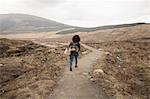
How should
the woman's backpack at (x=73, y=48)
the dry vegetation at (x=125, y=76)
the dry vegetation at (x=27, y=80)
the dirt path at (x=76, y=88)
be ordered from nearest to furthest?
the dirt path at (x=76, y=88) < the dry vegetation at (x=27, y=80) < the dry vegetation at (x=125, y=76) < the woman's backpack at (x=73, y=48)

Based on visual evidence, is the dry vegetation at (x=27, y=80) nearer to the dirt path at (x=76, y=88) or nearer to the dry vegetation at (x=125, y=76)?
the dirt path at (x=76, y=88)

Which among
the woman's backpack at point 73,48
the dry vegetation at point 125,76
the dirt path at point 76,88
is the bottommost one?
the dry vegetation at point 125,76

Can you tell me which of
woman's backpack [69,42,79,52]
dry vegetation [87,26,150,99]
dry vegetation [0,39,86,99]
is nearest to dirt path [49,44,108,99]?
dry vegetation [0,39,86,99]

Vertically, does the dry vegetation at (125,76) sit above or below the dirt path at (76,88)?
below

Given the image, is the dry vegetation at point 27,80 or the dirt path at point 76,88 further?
the dry vegetation at point 27,80

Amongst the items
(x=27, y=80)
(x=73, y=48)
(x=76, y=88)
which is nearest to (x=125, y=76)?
(x=73, y=48)

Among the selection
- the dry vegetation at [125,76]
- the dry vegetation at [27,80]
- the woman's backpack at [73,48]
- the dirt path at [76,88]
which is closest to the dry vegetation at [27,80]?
the dry vegetation at [27,80]

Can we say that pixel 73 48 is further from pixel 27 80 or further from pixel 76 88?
pixel 76 88

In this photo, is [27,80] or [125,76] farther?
[125,76]

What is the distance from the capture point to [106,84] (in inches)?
808

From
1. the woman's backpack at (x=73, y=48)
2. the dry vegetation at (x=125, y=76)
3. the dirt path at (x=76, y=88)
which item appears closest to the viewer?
the dirt path at (x=76, y=88)

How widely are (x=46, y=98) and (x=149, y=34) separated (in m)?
62.6

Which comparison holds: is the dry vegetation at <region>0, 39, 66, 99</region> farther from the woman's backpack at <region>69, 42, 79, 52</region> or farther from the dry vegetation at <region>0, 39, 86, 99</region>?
the woman's backpack at <region>69, 42, 79, 52</region>

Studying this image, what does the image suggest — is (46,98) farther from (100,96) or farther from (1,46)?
(1,46)
